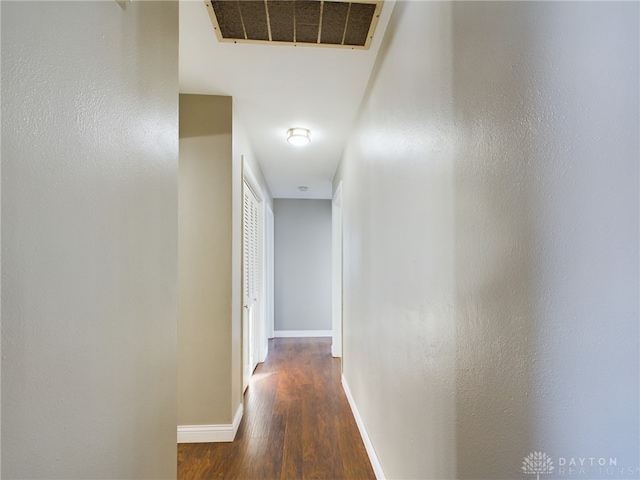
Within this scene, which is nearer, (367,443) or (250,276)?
(367,443)

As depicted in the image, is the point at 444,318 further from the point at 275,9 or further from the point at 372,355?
the point at 275,9

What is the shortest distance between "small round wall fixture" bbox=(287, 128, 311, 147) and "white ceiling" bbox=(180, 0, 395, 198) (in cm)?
5

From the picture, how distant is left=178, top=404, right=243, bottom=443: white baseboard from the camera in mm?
2207

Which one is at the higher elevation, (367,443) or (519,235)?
(519,235)

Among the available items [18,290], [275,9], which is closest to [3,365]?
[18,290]

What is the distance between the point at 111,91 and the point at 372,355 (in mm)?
1793

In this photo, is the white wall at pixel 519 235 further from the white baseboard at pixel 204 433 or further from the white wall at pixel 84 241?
the white baseboard at pixel 204 433

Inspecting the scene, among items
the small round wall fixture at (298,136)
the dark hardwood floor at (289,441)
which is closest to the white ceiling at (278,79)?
the small round wall fixture at (298,136)

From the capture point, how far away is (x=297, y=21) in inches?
60.6

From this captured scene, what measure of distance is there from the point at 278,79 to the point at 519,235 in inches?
73.2

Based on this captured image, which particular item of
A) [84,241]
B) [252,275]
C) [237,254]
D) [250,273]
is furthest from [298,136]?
[84,241]

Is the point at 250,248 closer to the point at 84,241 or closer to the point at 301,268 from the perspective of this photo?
the point at 301,268

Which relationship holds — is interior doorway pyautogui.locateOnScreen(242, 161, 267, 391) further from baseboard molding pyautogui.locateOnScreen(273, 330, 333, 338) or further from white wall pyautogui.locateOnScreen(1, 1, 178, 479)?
white wall pyautogui.locateOnScreen(1, 1, 178, 479)

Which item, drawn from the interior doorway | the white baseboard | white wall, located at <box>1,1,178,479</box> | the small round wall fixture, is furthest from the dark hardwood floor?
the small round wall fixture
